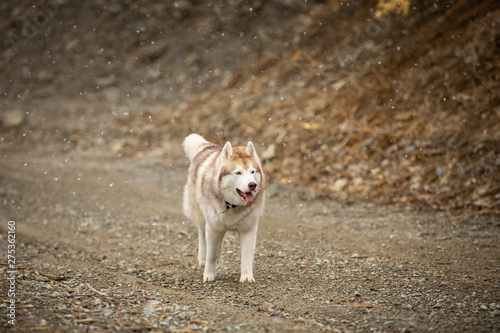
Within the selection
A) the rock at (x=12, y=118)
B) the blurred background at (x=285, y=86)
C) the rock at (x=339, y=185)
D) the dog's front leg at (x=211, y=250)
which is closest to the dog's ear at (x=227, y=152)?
the dog's front leg at (x=211, y=250)

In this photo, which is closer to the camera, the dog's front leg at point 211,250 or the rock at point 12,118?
the dog's front leg at point 211,250

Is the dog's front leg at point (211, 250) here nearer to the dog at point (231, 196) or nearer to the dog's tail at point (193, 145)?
the dog at point (231, 196)

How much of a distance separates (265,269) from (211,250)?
0.89 meters

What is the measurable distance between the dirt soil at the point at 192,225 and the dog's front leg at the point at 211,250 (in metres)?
0.21

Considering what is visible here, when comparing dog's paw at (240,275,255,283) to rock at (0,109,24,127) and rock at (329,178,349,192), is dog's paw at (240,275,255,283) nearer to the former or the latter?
rock at (329,178,349,192)

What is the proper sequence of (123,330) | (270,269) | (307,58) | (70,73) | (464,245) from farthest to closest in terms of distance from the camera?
(70,73) < (307,58) < (464,245) < (270,269) < (123,330)

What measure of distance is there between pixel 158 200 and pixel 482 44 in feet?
28.3

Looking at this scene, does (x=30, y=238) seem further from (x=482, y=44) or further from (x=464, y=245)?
(x=482, y=44)

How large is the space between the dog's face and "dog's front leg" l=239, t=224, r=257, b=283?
0.46m

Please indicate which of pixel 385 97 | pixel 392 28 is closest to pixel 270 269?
pixel 385 97

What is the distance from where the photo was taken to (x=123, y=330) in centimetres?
381

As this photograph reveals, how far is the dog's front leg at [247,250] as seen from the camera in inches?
205

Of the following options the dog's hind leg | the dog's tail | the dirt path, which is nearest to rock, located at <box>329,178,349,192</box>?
the dirt path

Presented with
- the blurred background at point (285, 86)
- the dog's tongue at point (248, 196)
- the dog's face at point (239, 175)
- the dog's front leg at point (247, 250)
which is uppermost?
the blurred background at point (285, 86)
